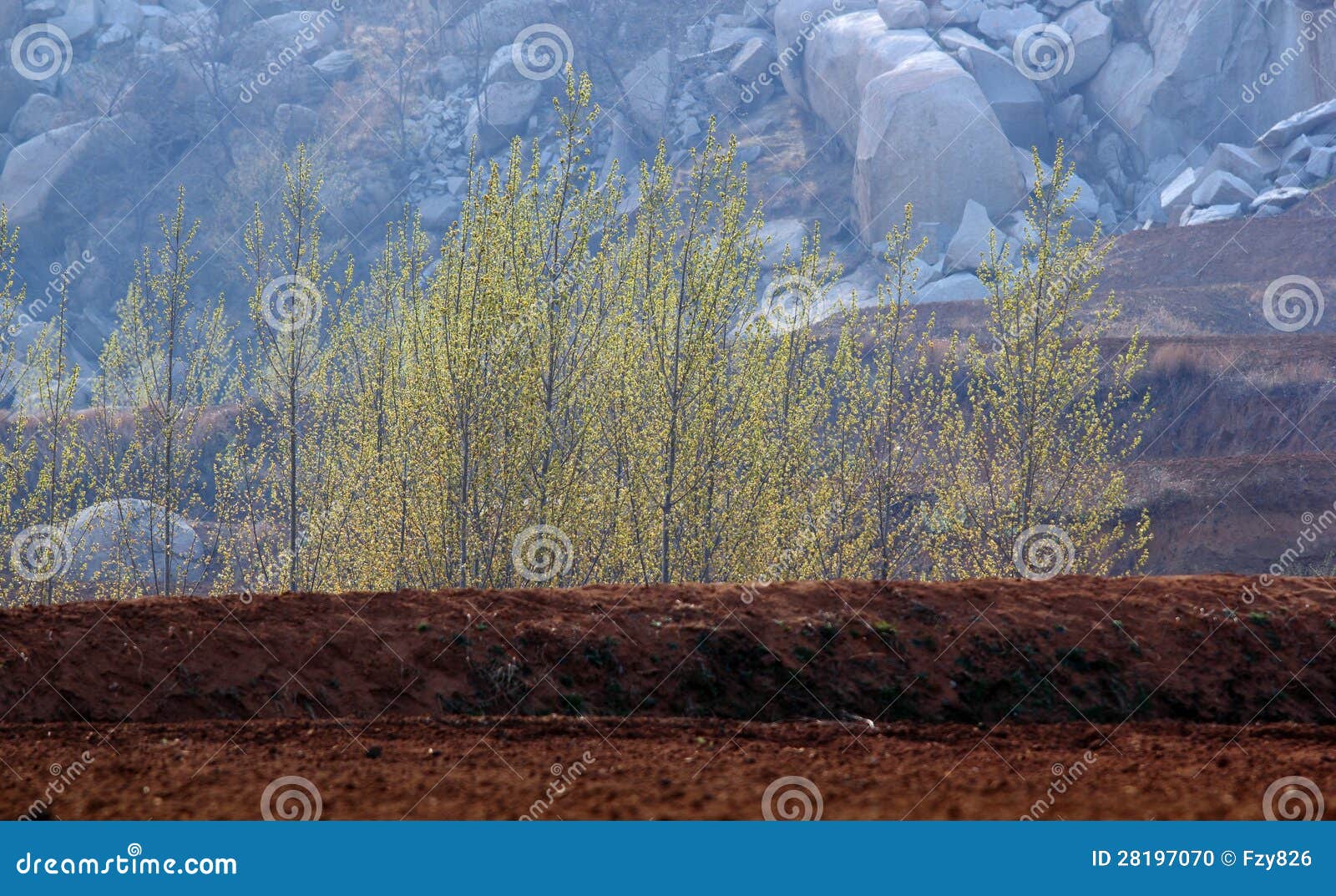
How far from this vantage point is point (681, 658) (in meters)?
10.6

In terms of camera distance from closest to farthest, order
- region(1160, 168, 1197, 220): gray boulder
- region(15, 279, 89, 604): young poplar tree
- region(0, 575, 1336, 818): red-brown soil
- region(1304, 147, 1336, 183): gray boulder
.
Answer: region(0, 575, 1336, 818): red-brown soil → region(15, 279, 89, 604): young poplar tree → region(1304, 147, 1336, 183): gray boulder → region(1160, 168, 1197, 220): gray boulder

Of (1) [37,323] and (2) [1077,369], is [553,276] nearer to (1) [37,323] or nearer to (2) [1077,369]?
(2) [1077,369]

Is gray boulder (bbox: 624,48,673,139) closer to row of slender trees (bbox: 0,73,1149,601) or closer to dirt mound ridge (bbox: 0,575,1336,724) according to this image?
row of slender trees (bbox: 0,73,1149,601)

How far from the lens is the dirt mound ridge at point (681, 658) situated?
33.4 feet

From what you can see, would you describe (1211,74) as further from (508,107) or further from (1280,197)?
(508,107)

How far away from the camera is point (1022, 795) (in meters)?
7.74

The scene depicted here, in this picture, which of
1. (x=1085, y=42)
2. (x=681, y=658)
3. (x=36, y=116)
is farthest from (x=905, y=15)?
(x=681, y=658)

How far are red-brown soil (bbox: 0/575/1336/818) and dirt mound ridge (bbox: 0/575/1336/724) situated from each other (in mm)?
24

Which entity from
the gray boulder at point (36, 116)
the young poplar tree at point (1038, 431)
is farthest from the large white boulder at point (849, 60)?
the gray boulder at point (36, 116)

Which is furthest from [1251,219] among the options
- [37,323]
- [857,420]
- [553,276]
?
[37,323]

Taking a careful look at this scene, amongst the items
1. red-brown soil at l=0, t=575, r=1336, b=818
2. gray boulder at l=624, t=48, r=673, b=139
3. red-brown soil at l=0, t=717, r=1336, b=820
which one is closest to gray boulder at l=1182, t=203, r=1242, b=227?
gray boulder at l=624, t=48, r=673, b=139

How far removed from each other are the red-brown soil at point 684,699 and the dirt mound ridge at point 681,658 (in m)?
0.02

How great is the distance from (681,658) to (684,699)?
1.41 ft

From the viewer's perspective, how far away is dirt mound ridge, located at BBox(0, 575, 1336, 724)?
10.2 meters
